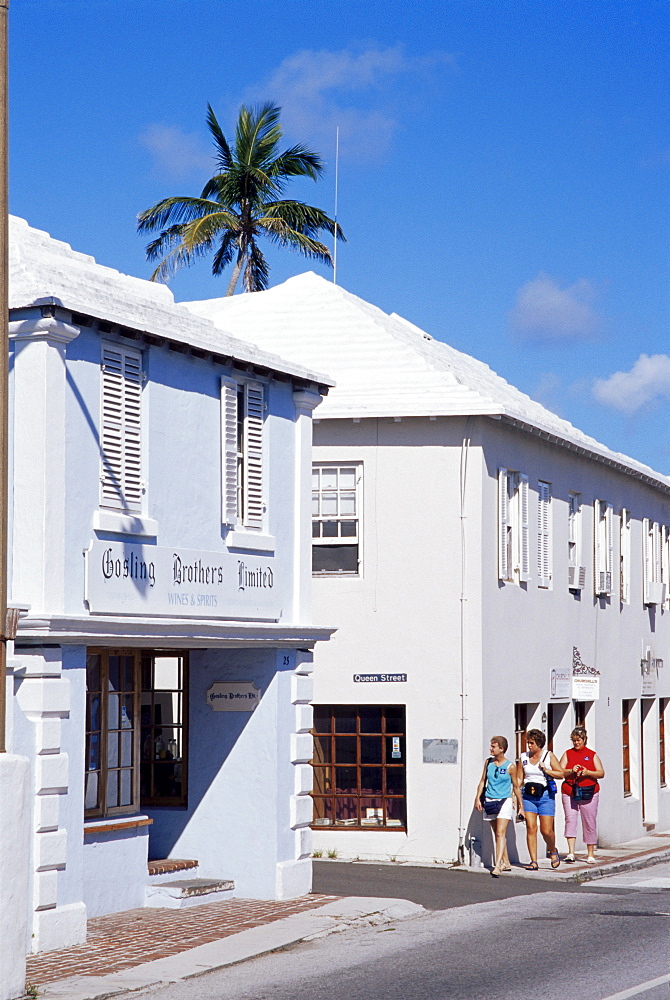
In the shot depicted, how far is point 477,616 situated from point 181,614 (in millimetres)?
6869

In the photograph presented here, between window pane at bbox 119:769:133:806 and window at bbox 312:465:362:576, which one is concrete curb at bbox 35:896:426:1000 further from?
window at bbox 312:465:362:576

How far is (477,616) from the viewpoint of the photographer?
20.0m

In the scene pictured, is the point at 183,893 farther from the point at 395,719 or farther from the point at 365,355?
the point at 365,355

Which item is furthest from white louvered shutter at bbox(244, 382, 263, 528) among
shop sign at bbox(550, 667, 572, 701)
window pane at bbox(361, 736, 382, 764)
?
shop sign at bbox(550, 667, 572, 701)

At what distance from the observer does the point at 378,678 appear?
2016 cm

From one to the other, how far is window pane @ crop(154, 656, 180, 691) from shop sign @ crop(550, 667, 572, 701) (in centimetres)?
848

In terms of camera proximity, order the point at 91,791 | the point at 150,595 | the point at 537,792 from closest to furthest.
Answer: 1. the point at 150,595
2. the point at 91,791
3. the point at 537,792

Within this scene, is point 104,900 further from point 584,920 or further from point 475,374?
point 475,374

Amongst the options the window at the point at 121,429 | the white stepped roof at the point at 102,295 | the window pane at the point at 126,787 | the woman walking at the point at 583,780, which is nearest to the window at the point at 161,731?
the window pane at the point at 126,787

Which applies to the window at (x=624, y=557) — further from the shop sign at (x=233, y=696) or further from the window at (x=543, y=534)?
the shop sign at (x=233, y=696)

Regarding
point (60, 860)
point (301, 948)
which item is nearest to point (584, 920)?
point (301, 948)

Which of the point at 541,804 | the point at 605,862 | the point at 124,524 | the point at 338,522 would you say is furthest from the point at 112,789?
the point at 605,862

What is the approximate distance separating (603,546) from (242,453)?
1198 centimetres

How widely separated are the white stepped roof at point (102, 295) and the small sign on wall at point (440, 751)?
5696 mm
